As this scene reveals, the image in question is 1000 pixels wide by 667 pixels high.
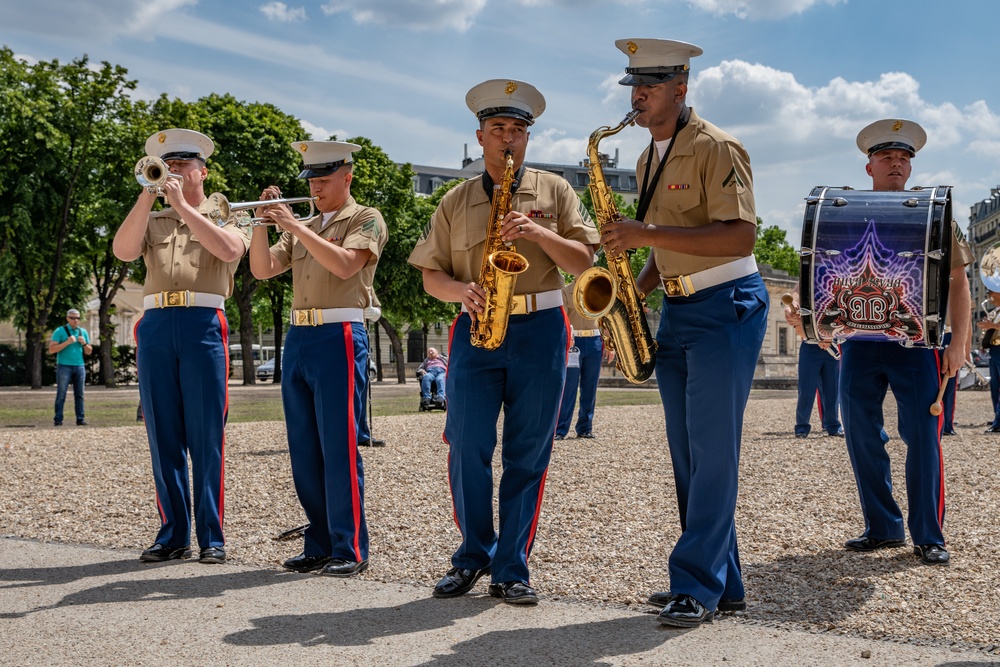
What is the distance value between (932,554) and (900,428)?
2.66ft

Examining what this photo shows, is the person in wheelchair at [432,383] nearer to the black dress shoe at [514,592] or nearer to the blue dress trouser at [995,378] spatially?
the blue dress trouser at [995,378]

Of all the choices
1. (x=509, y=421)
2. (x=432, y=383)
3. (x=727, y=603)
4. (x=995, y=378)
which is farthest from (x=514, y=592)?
(x=432, y=383)

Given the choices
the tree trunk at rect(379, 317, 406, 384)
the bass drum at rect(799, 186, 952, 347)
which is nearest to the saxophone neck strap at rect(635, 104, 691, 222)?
the bass drum at rect(799, 186, 952, 347)

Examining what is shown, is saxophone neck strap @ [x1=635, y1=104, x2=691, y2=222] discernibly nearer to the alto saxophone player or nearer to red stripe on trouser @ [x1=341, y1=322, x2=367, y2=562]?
the alto saxophone player

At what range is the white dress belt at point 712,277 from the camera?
4.85 meters

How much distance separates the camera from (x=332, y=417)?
6.02m

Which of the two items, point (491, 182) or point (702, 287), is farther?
point (491, 182)

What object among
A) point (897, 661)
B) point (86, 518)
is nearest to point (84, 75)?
point (86, 518)

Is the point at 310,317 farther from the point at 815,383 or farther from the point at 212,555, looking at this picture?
the point at 815,383

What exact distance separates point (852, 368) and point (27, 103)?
104 feet

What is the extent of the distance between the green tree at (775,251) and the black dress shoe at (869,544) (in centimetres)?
7368

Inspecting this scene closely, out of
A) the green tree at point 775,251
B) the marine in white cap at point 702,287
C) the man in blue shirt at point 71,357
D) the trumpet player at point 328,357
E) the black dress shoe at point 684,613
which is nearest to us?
the black dress shoe at point 684,613

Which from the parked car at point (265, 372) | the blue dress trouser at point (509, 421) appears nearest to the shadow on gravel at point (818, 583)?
the blue dress trouser at point (509, 421)

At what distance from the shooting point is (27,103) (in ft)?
108
